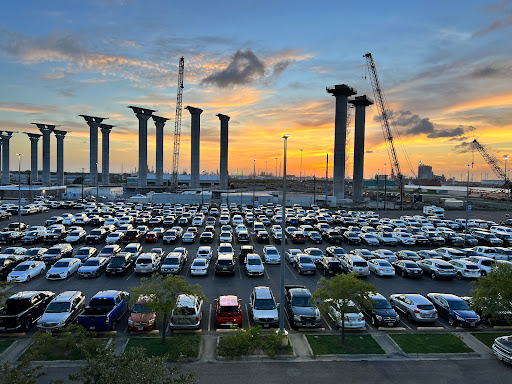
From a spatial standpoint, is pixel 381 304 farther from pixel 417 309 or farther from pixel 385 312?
pixel 417 309

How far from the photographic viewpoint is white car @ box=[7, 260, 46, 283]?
2248 cm

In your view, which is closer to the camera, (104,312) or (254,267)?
(104,312)

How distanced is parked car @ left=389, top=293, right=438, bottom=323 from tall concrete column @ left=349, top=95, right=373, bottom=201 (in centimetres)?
7675

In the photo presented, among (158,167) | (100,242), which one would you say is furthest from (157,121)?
(100,242)

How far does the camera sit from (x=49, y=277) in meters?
23.1

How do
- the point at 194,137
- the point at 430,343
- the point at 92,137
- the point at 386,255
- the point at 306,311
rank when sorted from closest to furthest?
the point at 430,343, the point at 306,311, the point at 386,255, the point at 194,137, the point at 92,137

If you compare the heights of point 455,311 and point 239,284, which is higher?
point 455,311

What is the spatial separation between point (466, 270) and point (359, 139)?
72.2 metres

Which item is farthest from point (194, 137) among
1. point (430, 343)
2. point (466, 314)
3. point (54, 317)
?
point (430, 343)

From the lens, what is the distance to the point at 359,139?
9344cm

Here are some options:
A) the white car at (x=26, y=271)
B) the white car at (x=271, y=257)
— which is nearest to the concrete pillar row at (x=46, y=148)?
the white car at (x=26, y=271)

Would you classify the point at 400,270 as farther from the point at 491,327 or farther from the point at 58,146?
the point at 58,146

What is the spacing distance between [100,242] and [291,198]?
46939 mm

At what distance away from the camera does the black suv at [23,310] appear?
49.2 ft
